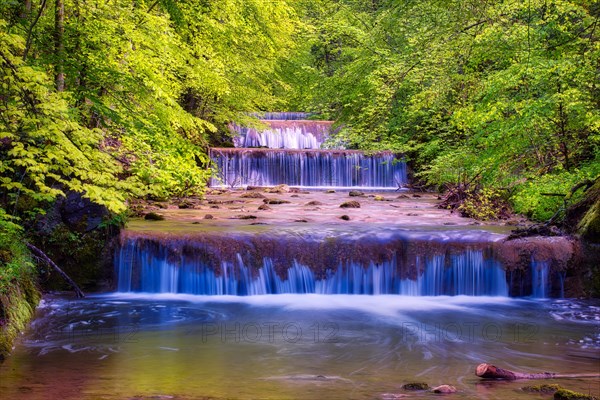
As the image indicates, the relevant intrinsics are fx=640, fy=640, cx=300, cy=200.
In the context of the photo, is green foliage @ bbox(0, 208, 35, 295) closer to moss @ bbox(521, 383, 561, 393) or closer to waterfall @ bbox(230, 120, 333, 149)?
moss @ bbox(521, 383, 561, 393)

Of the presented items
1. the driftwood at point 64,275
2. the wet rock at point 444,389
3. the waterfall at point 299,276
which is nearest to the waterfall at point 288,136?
the waterfall at point 299,276

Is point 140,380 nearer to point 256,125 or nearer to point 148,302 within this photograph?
point 148,302

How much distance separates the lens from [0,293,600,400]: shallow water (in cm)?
557

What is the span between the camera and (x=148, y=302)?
30.9 ft

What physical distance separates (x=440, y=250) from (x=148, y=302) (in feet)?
15.7

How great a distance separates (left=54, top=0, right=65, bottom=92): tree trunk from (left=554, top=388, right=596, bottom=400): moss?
294 inches

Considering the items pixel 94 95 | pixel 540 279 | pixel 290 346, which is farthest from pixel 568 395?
pixel 94 95

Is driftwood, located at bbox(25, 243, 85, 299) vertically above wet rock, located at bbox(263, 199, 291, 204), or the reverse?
wet rock, located at bbox(263, 199, 291, 204)

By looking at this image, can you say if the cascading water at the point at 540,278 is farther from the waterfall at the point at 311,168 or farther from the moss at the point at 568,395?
the waterfall at the point at 311,168

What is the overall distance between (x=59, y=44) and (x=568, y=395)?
7.98 meters

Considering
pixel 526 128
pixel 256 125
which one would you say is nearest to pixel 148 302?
pixel 526 128

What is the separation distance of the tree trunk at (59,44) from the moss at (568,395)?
24.5 ft

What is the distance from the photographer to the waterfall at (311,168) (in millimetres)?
22359

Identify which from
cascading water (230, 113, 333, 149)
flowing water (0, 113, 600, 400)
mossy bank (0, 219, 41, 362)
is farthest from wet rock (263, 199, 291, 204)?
cascading water (230, 113, 333, 149)
